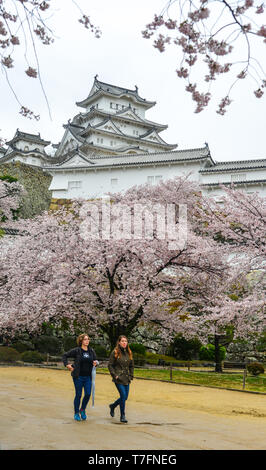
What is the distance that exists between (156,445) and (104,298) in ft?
52.6

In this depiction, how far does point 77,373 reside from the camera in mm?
8289

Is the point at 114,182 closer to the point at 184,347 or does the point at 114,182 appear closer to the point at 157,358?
the point at 184,347

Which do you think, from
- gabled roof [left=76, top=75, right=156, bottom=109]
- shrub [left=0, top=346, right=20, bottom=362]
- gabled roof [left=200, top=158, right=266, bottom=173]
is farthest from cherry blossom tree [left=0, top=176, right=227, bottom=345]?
gabled roof [left=76, top=75, right=156, bottom=109]

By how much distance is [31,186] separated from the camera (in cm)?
5341

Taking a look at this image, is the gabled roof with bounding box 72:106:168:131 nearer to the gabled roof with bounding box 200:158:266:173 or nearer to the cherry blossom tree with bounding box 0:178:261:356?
the gabled roof with bounding box 200:158:266:173

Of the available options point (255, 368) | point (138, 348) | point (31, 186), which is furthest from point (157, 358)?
point (31, 186)

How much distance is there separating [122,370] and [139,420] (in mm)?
1153

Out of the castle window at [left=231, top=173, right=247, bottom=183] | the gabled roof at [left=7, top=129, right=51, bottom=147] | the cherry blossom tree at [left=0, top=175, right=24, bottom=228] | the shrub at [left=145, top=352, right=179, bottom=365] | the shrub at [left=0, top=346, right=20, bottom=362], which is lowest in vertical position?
the shrub at [left=145, top=352, right=179, bottom=365]

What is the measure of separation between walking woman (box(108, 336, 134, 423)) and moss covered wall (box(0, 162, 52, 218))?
1677 inches

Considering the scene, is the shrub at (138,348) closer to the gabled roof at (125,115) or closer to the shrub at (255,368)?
the shrub at (255,368)

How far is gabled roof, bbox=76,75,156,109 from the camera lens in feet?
215

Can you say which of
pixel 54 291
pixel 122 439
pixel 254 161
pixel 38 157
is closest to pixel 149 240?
pixel 54 291

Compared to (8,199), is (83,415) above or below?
below

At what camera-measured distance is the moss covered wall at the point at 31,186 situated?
5119 cm
